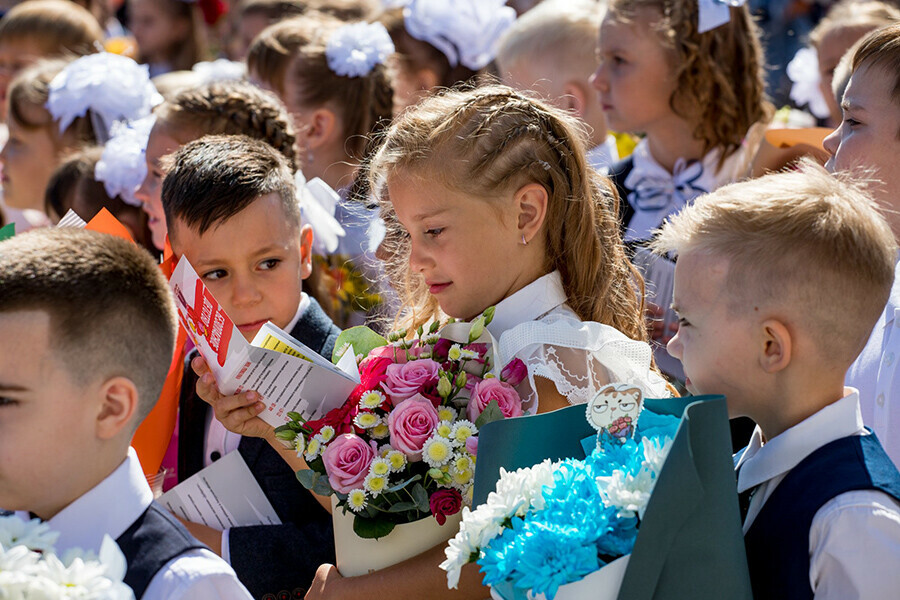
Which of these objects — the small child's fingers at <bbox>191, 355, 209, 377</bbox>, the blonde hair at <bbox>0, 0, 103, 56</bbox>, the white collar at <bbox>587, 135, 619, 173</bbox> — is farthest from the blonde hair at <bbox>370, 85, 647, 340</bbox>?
the blonde hair at <bbox>0, 0, 103, 56</bbox>

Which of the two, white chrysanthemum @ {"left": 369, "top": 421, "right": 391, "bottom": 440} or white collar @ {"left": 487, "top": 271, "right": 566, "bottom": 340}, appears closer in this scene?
white chrysanthemum @ {"left": 369, "top": 421, "right": 391, "bottom": 440}

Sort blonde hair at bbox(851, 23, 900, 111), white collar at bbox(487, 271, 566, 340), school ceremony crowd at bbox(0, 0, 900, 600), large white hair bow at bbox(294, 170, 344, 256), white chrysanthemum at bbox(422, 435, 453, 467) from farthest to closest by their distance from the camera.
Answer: large white hair bow at bbox(294, 170, 344, 256), blonde hair at bbox(851, 23, 900, 111), white collar at bbox(487, 271, 566, 340), white chrysanthemum at bbox(422, 435, 453, 467), school ceremony crowd at bbox(0, 0, 900, 600)

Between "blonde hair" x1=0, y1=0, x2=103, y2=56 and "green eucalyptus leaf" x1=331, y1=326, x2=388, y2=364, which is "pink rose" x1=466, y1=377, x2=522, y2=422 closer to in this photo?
"green eucalyptus leaf" x1=331, y1=326, x2=388, y2=364

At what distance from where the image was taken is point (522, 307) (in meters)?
2.35

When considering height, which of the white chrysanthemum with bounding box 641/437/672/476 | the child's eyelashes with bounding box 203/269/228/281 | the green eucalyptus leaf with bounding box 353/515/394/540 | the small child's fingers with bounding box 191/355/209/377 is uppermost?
the white chrysanthemum with bounding box 641/437/672/476

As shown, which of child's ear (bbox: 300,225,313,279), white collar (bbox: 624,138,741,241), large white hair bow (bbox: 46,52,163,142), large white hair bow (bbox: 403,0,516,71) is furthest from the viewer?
large white hair bow (bbox: 403,0,516,71)

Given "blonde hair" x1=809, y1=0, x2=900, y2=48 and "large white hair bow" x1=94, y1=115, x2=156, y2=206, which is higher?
"blonde hair" x1=809, y1=0, x2=900, y2=48

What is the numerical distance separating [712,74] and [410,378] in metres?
2.37

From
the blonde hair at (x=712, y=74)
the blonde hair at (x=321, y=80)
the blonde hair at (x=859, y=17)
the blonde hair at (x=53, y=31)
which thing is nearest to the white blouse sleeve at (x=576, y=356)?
the blonde hair at (x=712, y=74)

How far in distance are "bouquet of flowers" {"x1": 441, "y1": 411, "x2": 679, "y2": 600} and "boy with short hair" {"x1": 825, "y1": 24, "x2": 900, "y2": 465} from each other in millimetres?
1007

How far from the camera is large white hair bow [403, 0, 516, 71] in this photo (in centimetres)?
486

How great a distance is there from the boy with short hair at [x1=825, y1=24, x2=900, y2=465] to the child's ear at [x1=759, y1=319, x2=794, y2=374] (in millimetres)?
755

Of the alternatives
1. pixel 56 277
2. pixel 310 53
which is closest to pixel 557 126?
pixel 56 277

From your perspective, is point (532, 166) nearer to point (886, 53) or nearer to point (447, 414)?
point (447, 414)
